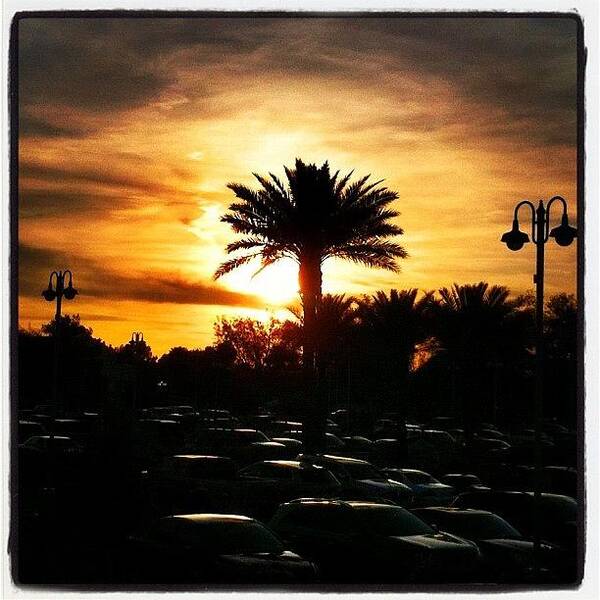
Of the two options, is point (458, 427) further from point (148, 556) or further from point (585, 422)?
point (585, 422)

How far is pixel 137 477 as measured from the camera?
14.8 metres

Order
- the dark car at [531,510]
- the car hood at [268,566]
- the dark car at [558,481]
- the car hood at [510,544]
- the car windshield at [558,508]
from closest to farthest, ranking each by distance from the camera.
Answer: the car hood at [268,566]
the car hood at [510,544]
the dark car at [531,510]
the car windshield at [558,508]
the dark car at [558,481]

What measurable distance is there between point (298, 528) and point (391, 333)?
18589 millimetres

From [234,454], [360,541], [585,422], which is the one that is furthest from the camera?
[234,454]

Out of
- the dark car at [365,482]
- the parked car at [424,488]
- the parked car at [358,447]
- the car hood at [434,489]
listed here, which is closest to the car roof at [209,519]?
the dark car at [365,482]

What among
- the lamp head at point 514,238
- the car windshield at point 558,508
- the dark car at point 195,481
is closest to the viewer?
the car windshield at point 558,508

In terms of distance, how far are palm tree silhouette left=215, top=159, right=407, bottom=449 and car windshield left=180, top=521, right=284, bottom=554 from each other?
43.1 feet

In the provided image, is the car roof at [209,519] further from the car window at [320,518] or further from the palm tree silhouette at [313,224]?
the palm tree silhouette at [313,224]

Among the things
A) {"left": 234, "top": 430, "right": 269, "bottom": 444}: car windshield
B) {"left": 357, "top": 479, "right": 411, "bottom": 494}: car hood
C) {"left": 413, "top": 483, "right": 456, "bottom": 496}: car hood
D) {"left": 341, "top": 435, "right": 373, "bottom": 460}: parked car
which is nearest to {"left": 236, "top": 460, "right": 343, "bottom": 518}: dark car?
{"left": 357, "top": 479, "right": 411, "bottom": 494}: car hood

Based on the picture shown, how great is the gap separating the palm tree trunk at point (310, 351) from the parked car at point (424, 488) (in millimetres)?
3551

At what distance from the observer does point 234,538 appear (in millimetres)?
8695

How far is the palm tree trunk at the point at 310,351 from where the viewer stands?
73.1ft
